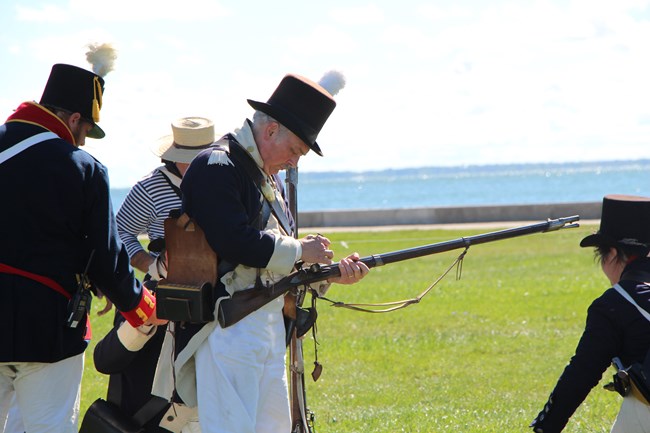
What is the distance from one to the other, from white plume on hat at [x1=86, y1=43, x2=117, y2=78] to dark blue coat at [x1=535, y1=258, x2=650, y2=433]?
2.64 m

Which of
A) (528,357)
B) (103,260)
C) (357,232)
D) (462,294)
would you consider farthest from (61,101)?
(357,232)

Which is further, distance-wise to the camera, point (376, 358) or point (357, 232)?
point (357, 232)

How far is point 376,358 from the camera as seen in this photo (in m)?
10.1

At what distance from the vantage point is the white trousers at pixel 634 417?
4.39 metres

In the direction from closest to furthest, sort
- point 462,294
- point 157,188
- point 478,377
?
point 157,188
point 478,377
point 462,294

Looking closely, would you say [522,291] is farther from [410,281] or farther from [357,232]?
[357,232]

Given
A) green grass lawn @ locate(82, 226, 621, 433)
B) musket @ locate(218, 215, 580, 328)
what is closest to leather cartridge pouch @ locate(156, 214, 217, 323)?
musket @ locate(218, 215, 580, 328)

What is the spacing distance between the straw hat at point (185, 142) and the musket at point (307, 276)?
4.88 feet

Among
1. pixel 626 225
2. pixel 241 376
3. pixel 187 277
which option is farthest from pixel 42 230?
pixel 626 225

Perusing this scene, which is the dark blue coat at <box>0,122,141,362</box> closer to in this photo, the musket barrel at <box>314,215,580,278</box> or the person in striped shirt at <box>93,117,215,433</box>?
the person in striped shirt at <box>93,117,215,433</box>

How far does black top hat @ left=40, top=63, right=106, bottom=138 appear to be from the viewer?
14.6ft

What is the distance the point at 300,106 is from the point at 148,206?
1680 millimetres

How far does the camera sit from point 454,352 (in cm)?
1030

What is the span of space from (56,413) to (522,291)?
36.6ft
